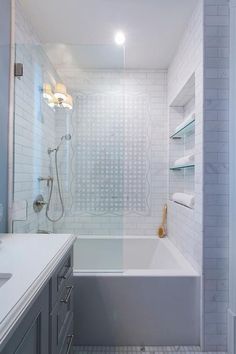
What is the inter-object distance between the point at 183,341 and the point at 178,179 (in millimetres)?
1571

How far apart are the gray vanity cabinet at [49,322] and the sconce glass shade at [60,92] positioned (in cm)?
178

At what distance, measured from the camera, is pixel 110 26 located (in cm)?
233

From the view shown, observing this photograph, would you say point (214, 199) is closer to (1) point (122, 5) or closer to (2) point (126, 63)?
(1) point (122, 5)

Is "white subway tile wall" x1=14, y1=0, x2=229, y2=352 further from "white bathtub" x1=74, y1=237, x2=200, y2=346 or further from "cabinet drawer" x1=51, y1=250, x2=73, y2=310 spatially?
"cabinet drawer" x1=51, y1=250, x2=73, y2=310

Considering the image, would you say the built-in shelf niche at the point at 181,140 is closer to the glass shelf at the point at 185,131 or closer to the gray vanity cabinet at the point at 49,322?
the glass shelf at the point at 185,131

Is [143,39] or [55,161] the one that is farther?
[55,161]

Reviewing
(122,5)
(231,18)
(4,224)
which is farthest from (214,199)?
(122,5)

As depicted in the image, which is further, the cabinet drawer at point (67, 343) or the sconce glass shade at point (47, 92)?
the sconce glass shade at point (47, 92)

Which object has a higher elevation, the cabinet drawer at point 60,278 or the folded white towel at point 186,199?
the folded white towel at point 186,199

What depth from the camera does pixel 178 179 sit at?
295 centimetres

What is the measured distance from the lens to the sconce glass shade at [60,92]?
2734mm

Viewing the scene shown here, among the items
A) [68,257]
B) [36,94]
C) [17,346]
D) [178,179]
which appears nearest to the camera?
[17,346]

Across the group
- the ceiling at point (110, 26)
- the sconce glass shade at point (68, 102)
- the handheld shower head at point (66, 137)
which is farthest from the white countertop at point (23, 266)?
the ceiling at point (110, 26)

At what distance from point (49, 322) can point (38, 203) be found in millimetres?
1494
